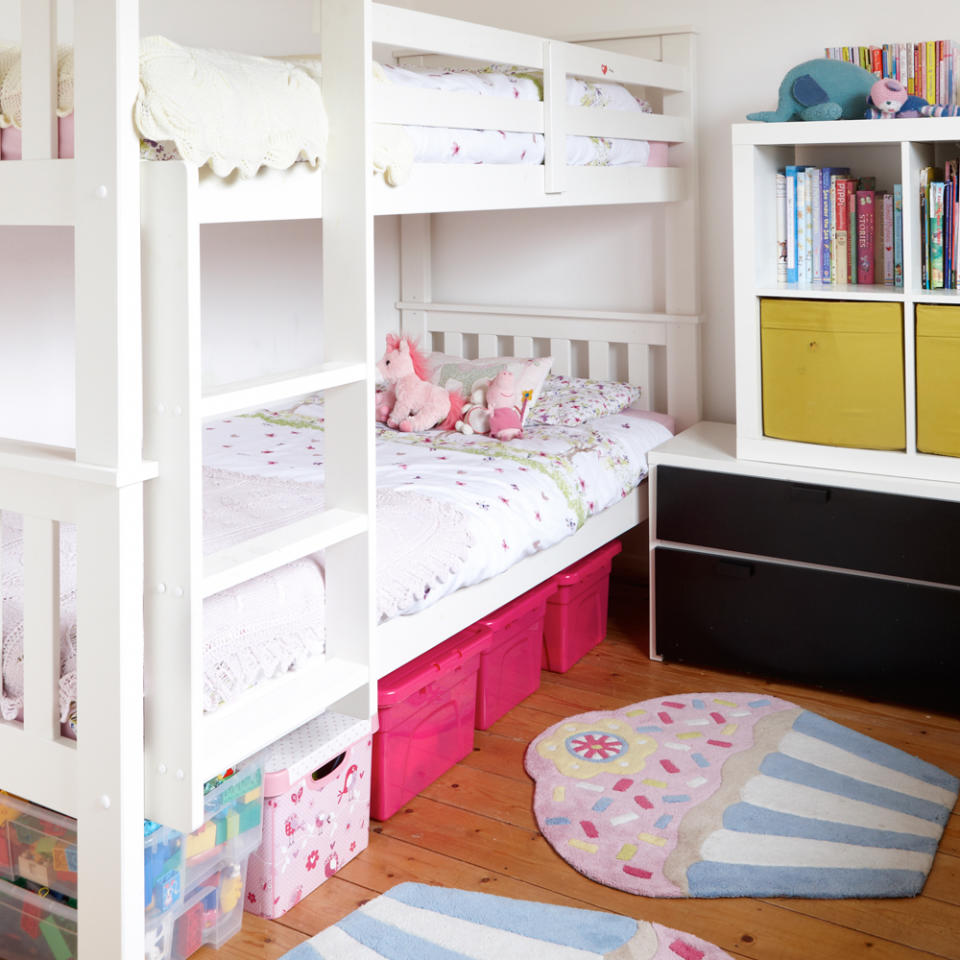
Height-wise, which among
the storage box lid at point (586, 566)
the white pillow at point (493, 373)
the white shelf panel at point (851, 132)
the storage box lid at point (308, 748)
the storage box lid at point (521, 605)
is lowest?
the storage box lid at point (308, 748)

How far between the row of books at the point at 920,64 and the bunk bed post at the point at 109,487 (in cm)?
201

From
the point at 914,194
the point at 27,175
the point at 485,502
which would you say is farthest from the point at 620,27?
the point at 27,175

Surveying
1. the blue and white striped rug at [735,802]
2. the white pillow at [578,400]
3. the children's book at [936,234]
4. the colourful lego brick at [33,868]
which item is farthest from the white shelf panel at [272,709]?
the children's book at [936,234]

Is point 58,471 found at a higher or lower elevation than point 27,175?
lower

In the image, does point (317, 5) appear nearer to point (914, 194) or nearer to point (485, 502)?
point (485, 502)

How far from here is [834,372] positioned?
266cm

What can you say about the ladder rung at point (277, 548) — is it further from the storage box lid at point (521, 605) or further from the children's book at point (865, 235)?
the children's book at point (865, 235)

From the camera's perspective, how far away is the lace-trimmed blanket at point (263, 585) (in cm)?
164

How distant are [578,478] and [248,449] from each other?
2.49ft

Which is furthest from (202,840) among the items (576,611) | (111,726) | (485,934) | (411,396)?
(411,396)

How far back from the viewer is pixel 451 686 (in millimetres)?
2357

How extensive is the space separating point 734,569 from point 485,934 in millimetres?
1238

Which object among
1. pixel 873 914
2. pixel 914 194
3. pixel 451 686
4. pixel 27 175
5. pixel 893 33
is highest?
pixel 893 33

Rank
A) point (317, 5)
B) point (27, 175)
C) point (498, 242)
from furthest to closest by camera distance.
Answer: point (498, 242) < point (317, 5) < point (27, 175)
